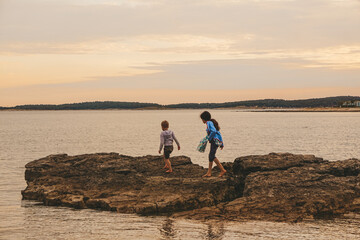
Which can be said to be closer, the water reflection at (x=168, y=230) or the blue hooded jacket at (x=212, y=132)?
the water reflection at (x=168, y=230)

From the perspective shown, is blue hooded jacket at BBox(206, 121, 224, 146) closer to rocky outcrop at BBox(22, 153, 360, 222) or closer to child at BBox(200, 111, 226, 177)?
child at BBox(200, 111, 226, 177)

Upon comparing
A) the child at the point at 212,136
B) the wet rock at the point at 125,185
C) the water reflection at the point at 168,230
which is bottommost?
the water reflection at the point at 168,230

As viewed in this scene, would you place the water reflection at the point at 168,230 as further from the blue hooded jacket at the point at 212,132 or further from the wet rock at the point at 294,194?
the blue hooded jacket at the point at 212,132

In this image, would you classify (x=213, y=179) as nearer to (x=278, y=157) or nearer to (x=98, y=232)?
(x=278, y=157)

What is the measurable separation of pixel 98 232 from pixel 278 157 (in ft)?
27.2

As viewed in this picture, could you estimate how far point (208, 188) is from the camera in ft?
43.4

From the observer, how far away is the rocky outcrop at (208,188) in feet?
39.4

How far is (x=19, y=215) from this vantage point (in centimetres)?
1273

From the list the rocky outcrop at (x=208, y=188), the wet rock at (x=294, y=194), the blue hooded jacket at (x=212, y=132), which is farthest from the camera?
the blue hooded jacket at (x=212, y=132)

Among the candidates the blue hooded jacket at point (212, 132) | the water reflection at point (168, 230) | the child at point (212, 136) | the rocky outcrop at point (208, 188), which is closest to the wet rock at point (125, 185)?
the rocky outcrop at point (208, 188)

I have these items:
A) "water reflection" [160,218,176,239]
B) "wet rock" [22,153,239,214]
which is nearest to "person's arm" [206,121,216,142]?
"wet rock" [22,153,239,214]

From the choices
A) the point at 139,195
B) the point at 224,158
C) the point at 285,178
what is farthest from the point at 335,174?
the point at 224,158

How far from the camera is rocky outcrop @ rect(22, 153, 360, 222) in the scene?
12.0 meters

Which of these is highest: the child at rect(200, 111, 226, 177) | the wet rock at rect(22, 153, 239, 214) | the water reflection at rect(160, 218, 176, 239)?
the child at rect(200, 111, 226, 177)
